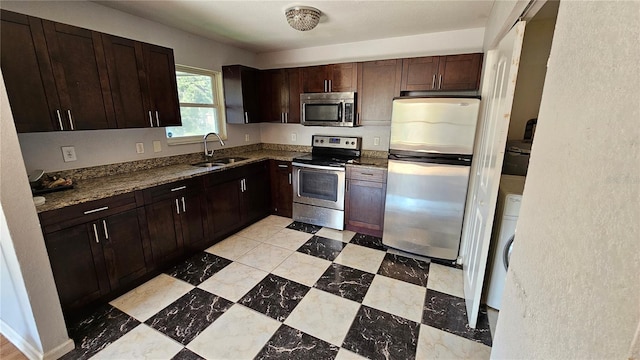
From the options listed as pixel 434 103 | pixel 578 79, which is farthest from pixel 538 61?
pixel 578 79

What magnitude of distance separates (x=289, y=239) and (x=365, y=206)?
988mm

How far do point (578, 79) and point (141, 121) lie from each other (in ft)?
9.30

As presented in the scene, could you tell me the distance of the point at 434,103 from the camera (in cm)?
236

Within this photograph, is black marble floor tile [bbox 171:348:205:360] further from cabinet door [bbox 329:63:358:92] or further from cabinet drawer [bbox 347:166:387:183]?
cabinet door [bbox 329:63:358:92]

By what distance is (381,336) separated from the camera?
1.76 meters

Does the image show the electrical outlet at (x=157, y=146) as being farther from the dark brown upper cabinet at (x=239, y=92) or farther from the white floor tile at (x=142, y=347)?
the white floor tile at (x=142, y=347)

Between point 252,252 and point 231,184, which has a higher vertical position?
point 231,184

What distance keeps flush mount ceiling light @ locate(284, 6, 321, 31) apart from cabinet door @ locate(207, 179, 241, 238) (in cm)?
180

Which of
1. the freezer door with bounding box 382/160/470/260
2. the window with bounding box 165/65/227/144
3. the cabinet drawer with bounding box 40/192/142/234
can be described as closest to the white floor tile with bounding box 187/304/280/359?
the cabinet drawer with bounding box 40/192/142/234

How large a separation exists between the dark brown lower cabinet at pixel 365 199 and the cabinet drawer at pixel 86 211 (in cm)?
214

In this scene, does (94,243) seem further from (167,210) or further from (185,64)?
(185,64)

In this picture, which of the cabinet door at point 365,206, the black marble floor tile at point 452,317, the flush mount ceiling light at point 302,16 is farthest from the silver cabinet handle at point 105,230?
the black marble floor tile at point 452,317

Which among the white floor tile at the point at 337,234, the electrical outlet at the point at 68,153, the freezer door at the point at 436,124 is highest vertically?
the freezer door at the point at 436,124

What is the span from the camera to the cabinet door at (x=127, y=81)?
2.12 metres
